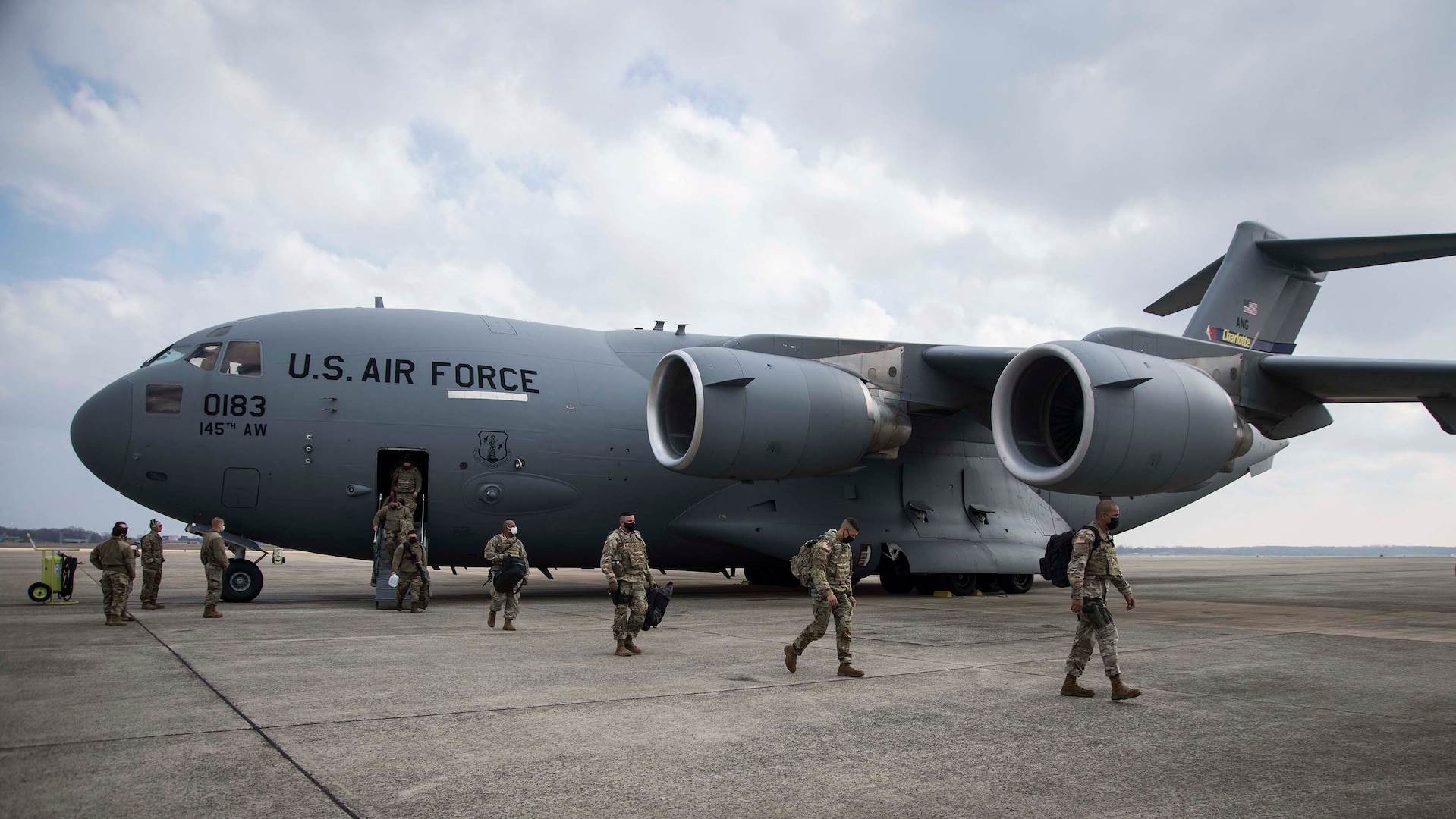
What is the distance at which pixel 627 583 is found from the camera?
7988 mm

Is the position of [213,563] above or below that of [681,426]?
below

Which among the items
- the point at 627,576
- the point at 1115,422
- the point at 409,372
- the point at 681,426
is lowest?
the point at 627,576

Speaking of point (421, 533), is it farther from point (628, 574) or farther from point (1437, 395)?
point (1437, 395)

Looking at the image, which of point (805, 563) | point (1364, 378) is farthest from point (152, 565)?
point (1364, 378)

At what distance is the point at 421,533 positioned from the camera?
12.3 metres

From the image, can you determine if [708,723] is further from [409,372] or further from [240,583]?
[240,583]

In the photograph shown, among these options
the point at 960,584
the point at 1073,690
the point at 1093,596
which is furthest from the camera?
the point at 960,584

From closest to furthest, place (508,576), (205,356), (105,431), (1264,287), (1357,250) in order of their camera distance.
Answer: (508,576) < (105,431) < (205,356) < (1357,250) < (1264,287)

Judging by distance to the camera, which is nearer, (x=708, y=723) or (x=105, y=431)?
(x=708, y=723)

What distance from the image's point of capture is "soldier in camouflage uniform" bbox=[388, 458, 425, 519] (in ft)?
39.7

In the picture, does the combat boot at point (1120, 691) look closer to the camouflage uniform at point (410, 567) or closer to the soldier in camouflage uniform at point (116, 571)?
the camouflage uniform at point (410, 567)

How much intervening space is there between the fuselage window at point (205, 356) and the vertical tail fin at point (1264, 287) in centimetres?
1316

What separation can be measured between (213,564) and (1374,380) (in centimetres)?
1351

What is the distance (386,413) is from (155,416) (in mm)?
2509
